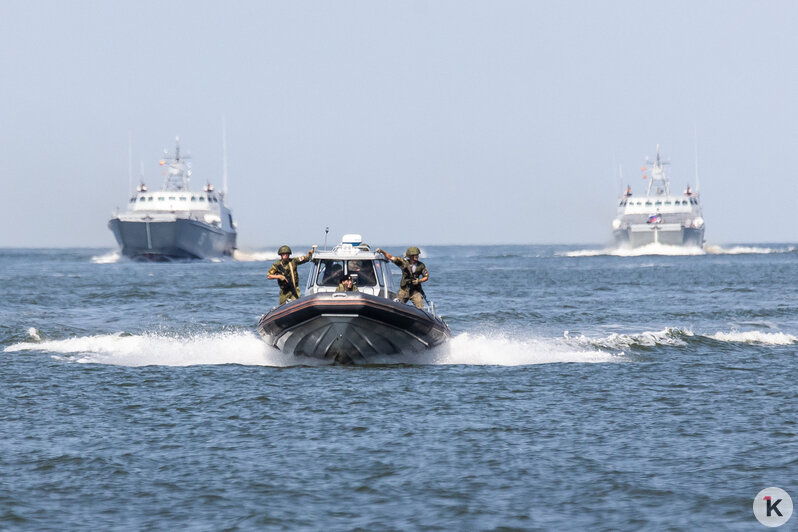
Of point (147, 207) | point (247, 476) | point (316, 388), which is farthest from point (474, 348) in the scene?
point (147, 207)

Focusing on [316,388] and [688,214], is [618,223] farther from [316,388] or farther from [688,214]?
[316,388]

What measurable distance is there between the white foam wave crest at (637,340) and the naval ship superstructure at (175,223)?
61.4 metres

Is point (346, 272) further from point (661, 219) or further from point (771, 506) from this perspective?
point (661, 219)

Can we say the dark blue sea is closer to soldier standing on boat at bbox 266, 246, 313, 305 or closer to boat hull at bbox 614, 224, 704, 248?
soldier standing on boat at bbox 266, 246, 313, 305

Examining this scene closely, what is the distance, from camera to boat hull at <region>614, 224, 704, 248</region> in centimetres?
10188

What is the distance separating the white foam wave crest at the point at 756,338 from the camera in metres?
26.2

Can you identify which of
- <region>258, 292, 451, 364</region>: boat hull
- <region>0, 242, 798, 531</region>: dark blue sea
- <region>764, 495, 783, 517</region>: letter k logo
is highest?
<region>258, 292, 451, 364</region>: boat hull

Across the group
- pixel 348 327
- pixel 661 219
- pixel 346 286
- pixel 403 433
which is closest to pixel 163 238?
pixel 661 219

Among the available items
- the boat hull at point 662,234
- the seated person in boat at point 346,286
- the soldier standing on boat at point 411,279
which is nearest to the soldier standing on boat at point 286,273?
the seated person in boat at point 346,286

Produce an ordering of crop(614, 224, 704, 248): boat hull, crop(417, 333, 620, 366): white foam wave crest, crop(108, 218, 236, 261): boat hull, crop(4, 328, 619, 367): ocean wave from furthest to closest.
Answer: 1. crop(614, 224, 704, 248): boat hull
2. crop(108, 218, 236, 261): boat hull
3. crop(417, 333, 620, 366): white foam wave crest
4. crop(4, 328, 619, 367): ocean wave

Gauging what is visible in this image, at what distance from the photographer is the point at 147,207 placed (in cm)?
9306

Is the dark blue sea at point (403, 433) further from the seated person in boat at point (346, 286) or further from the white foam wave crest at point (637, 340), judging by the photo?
the seated person in boat at point (346, 286)

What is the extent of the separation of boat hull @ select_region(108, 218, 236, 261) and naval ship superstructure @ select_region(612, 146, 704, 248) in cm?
4070

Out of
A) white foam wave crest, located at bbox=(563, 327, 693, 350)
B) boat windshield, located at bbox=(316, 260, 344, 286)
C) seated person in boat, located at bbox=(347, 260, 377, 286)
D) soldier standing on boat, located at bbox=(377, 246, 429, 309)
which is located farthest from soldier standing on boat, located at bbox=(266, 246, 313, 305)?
white foam wave crest, located at bbox=(563, 327, 693, 350)
